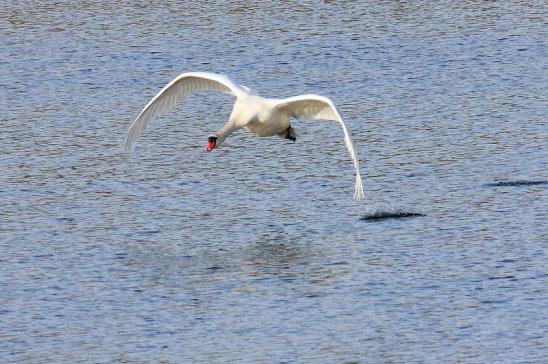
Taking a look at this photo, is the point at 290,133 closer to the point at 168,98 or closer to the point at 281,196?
the point at 281,196

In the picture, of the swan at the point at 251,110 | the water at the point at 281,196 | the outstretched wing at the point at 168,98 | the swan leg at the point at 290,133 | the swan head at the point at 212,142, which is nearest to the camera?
the water at the point at 281,196

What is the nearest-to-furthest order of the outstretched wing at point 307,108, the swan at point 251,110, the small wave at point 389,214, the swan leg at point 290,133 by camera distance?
the outstretched wing at point 307,108 → the swan at point 251,110 → the swan leg at point 290,133 → the small wave at point 389,214

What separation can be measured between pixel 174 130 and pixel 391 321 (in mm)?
8154

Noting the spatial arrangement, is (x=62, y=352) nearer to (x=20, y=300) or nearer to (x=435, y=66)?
(x=20, y=300)

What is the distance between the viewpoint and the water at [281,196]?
1291 centimetres

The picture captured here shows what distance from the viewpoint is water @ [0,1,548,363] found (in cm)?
1291

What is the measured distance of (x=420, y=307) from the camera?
1333 cm

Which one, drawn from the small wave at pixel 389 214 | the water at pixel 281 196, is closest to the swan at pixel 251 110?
the small wave at pixel 389 214

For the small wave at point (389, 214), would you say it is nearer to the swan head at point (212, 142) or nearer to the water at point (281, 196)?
the water at point (281, 196)

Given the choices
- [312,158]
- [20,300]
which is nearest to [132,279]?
[20,300]

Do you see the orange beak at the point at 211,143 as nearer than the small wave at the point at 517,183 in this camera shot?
Yes

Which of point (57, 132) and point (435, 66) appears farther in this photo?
point (435, 66)

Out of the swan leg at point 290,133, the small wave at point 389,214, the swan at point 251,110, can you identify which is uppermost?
the swan at point 251,110

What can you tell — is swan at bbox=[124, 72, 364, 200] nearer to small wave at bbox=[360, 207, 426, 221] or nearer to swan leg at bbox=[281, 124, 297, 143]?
swan leg at bbox=[281, 124, 297, 143]
